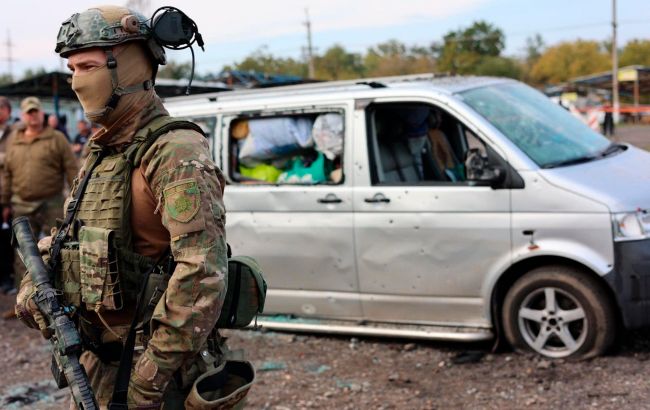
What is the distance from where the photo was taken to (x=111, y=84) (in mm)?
2279

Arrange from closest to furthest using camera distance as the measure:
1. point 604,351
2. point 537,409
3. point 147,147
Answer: point 147,147
point 537,409
point 604,351

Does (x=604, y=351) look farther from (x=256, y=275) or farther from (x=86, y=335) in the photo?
(x=86, y=335)

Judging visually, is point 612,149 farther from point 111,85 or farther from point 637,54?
point 637,54

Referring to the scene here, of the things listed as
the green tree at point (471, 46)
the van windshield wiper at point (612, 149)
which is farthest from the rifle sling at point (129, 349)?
the green tree at point (471, 46)

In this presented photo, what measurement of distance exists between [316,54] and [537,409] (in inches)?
2251

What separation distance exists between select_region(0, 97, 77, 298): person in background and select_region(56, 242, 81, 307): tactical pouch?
15.8 feet

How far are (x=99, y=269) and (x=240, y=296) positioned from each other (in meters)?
0.43

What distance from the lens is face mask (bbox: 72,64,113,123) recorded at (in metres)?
2.28

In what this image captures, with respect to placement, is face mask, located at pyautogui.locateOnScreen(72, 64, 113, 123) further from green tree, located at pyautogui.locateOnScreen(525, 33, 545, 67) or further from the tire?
green tree, located at pyautogui.locateOnScreen(525, 33, 545, 67)

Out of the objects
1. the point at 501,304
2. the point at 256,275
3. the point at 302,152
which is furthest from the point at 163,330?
the point at 302,152

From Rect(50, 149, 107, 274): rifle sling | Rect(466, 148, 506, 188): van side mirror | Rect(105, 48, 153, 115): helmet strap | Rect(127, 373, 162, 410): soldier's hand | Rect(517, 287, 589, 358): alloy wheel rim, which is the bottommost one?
Rect(517, 287, 589, 358): alloy wheel rim

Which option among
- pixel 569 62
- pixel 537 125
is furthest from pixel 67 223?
pixel 569 62

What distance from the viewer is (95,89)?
228cm

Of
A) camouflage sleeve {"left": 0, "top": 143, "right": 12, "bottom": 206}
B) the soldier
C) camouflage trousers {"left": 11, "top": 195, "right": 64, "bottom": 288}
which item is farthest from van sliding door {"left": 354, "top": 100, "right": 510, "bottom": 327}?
camouflage sleeve {"left": 0, "top": 143, "right": 12, "bottom": 206}
